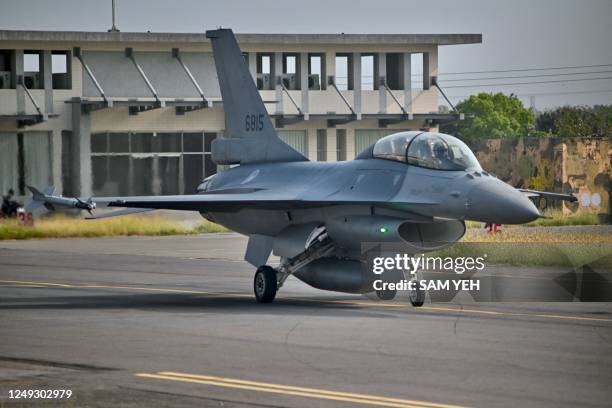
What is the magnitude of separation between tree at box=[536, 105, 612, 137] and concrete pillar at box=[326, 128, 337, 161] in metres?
46.2

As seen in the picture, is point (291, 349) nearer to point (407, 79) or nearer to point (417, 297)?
point (417, 297)

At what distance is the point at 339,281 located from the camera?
19906 mm

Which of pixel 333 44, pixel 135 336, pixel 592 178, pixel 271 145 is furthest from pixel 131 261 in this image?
pixel 592 178

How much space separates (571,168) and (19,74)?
2330 cm

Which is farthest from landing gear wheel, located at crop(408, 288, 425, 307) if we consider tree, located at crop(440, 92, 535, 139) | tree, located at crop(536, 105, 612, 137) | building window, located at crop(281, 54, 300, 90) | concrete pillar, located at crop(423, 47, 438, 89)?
tree, located at crop(440, 92, 535, 139)

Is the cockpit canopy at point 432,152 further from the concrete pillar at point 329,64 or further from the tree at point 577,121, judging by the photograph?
the tree at point 577,121

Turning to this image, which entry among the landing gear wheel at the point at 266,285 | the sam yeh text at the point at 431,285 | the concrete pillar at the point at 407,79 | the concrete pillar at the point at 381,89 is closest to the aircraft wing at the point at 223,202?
the landing gear wheel at the point at 266,285

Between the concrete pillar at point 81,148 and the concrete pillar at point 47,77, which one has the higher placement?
the concrete pillar at point 47,77

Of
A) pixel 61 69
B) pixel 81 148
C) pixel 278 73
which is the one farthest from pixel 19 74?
pixel 278 73

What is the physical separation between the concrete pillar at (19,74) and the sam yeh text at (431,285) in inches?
1054

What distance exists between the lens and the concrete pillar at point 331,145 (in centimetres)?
5234

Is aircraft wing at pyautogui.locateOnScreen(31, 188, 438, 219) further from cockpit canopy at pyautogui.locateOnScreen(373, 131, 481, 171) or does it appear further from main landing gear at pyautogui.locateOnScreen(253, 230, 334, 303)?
cockpit canopy at pyautogui.locateOnScreen(373, 131, 481, 171)

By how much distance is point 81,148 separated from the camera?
4728cm

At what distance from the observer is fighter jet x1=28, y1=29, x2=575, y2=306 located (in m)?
18.6
